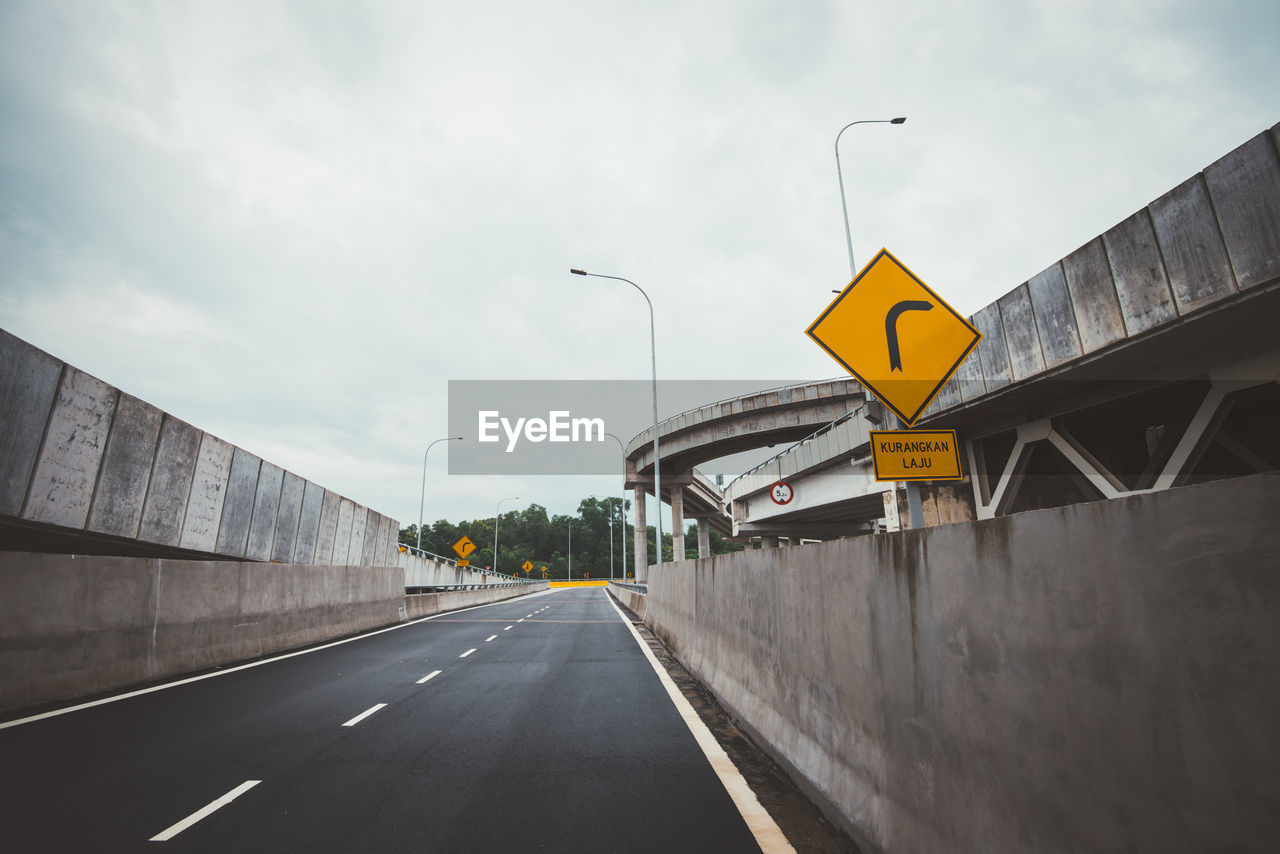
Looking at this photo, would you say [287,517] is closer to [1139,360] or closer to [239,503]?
[239,503]

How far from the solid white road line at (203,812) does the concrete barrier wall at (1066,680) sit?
4.17 m

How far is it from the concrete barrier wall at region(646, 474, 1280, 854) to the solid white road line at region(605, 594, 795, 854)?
0.43 metres

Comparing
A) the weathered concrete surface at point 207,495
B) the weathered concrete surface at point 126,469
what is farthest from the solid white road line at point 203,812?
the weathered concrete surface at point 207,495

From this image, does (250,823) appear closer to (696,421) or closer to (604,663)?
(604,663)

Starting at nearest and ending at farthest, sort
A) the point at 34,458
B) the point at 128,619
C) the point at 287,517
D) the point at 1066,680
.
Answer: the point at 1066,680, the point at 34,458, the point at 128,619, the point at 287,517

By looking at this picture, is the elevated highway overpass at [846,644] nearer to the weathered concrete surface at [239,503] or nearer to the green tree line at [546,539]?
the weathered concrete surface at [239,503]

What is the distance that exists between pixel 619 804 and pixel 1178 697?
3810 millimetres

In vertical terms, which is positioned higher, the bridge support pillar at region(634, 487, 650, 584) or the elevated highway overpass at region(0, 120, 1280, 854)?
the bridge support pillar at region(634, 487, 650, 584)

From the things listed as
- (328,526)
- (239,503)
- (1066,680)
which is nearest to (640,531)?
(328,526)

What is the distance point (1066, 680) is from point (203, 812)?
5346mm

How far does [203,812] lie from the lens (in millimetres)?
4664

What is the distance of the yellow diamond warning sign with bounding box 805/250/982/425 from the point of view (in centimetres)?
493

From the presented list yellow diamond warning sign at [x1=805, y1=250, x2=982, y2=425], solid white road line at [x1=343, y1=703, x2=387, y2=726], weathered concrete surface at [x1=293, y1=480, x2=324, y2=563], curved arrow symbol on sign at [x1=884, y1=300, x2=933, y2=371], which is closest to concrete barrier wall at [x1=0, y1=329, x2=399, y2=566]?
weathered concrete surface at [x1=293, y1=480, x2=324, y2=563]

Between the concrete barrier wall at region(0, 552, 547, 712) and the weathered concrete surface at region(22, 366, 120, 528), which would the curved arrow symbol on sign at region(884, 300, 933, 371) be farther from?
the weathered concrete surface at region(22, 366, 120, 528)
